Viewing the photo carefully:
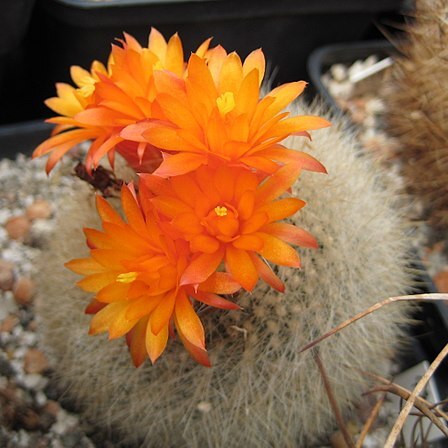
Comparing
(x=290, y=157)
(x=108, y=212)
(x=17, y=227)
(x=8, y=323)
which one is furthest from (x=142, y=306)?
(x=17, y=227)

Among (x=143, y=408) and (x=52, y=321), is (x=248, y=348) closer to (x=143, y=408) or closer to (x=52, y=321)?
(x=143, y=408)

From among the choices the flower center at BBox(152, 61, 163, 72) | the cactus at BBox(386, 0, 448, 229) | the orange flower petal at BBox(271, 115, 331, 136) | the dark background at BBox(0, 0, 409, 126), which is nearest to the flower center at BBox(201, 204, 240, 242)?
the orange flower petal at BBox(271, 115, 331, 136)

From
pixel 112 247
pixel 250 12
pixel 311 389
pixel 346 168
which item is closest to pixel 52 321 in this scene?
pixel 112 247

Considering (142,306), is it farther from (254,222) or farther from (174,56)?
(174,56)

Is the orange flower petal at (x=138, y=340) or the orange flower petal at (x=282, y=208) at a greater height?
the orange flower petal at (x=282, y=208)

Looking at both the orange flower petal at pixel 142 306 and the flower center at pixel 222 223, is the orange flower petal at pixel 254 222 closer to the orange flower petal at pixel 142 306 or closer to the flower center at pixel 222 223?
the flower center at pixel 222 223

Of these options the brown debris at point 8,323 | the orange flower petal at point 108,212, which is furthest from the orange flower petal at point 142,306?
the brown debris at point 8,323

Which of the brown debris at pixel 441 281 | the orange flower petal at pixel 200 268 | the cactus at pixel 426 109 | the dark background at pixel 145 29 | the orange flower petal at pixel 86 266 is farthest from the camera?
the dark background at pixel 145 29
